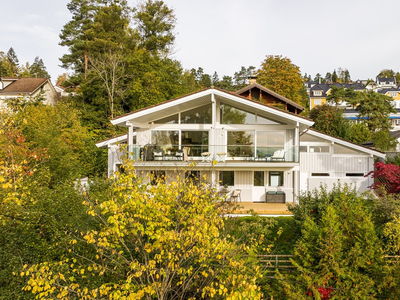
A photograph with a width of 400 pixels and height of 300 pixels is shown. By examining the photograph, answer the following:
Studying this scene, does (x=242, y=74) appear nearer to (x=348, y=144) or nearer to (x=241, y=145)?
(x=348, y=144)

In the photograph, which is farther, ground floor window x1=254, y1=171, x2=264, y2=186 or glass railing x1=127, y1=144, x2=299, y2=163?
ground floor window x1=254, y1=171, x2=264, y2=186

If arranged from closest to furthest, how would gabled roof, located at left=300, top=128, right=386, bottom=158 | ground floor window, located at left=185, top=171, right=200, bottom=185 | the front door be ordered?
ground floor window, located at left=185, top=171, right=200, bottom=185, the front door, gabled roof, located at left=300, top=128, right=386, bottom=158

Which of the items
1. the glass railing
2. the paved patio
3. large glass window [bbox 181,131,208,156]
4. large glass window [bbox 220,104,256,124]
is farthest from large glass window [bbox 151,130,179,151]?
the paved patio

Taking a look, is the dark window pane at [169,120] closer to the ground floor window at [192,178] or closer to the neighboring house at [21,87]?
the ground floor window at [192,178]

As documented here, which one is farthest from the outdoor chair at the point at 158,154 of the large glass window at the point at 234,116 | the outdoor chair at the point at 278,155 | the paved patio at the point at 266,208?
the outdoor chair at the point at 278,155

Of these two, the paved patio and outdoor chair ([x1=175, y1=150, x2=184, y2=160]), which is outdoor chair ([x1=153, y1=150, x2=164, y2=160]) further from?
the paved patio

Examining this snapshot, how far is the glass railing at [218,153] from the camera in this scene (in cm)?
1753

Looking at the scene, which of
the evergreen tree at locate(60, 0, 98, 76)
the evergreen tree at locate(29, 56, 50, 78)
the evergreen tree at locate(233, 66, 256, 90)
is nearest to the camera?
the evergreen tree at locate(60, 0, 98, 76)

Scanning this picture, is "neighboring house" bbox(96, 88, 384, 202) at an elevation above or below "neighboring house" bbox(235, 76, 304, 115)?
below

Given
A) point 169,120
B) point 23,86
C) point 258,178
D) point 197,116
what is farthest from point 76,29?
point 258,178

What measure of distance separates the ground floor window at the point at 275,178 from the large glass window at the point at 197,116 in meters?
5.28

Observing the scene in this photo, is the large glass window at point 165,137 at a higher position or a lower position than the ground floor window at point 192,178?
A: higher

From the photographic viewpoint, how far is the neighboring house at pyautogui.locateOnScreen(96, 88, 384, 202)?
694 inches

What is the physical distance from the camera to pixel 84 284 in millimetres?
8383
